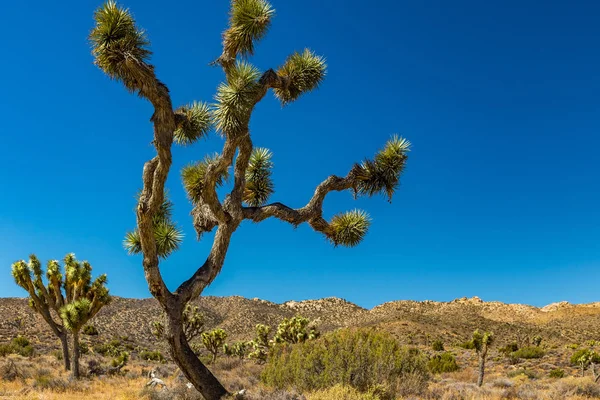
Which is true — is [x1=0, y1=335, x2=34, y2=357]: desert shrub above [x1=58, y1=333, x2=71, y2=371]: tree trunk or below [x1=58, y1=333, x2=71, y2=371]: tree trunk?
above

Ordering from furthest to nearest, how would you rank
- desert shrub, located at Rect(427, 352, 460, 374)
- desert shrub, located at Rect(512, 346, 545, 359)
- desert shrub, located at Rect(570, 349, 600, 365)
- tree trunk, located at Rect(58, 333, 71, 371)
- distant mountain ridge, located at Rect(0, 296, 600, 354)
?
1. distant mountain ridge, located at Rect(0, 296, 600, 354)
2. desert shrub, located at Rect(512, 346, 545, 359)
3. desert shrub, located at Rect(427, 352, 460, 374)
4. desert shrub, located at Rect(570, 349, 600, 365)
5. tree trunk, located at Rect(58, 333, 71, 371)

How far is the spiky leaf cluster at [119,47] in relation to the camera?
8.64 meters

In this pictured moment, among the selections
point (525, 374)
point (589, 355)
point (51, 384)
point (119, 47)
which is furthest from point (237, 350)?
point (119, 47)

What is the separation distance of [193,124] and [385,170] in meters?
4.53

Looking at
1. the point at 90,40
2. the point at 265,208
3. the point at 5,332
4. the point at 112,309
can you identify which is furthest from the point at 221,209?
the point at 112,309

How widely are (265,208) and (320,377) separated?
3718mm

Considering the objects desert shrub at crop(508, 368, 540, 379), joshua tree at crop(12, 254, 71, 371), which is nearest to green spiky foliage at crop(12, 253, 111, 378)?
joshua tree at crop(12, 254, 71, 371)

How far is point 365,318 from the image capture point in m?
64.1

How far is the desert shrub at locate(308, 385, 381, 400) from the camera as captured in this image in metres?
8.76

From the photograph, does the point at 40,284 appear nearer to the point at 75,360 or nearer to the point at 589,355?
the point at 75,360

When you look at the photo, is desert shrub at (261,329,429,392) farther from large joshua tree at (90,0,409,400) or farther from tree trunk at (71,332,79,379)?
tree trunk at (71,332,79,379)

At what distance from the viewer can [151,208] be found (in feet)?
29.7

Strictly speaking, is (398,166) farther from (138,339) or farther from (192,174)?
(138,339)

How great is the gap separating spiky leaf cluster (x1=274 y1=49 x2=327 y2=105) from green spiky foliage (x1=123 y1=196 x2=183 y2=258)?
3.66 metres
